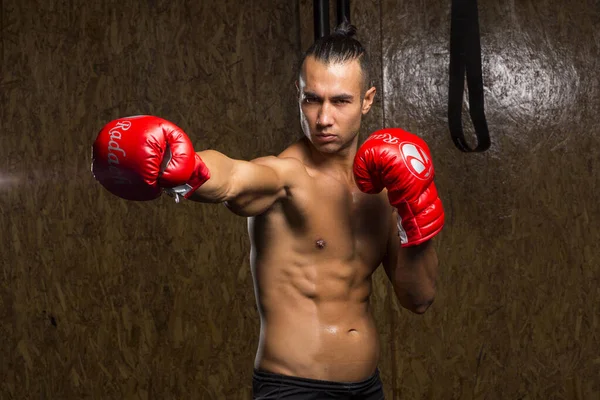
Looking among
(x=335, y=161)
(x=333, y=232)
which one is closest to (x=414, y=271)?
(x=333, y=232)

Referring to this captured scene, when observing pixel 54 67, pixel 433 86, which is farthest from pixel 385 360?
pixel 54 67

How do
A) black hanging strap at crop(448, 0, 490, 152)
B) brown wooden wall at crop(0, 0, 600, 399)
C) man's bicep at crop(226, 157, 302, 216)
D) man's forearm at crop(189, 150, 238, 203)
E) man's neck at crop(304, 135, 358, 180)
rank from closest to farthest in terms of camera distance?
man's forearm at crop(189, 150, 238, 203) < man's bicep at crop(226, 157, 302, 216) < man's neck at crop(304, 135, 358, 180) < black hanging strap at crop(448, 0, 490, 152) < brown wooden wall at crop(0, 0, 600, 399)

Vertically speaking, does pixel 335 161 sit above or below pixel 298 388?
above

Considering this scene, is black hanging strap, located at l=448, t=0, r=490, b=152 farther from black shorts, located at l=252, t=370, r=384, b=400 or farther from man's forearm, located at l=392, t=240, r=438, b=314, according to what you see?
black shorts, located at l=252, t=370, r=384, b=400

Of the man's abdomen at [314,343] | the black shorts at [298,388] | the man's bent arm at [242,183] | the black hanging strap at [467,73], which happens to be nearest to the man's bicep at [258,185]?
the man's bent arm at [242,183]

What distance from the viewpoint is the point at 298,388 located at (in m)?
2.29

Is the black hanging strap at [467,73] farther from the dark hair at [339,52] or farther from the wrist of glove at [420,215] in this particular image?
the wrist of glove at [420,215]

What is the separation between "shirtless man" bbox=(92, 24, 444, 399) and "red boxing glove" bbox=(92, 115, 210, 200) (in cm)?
29

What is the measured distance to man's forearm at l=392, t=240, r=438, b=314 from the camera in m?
2.33

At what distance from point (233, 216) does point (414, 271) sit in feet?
5.25

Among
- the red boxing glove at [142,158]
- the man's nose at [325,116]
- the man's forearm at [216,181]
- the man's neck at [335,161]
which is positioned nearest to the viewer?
the red boxing glove at [142,158]

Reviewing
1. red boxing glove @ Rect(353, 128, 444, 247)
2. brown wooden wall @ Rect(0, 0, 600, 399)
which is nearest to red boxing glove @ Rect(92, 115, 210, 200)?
red boxing glove @ Rect(353, 128, 444, 247)

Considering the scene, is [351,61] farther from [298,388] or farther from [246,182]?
[298,388]

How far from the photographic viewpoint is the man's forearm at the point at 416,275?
2327 mm
